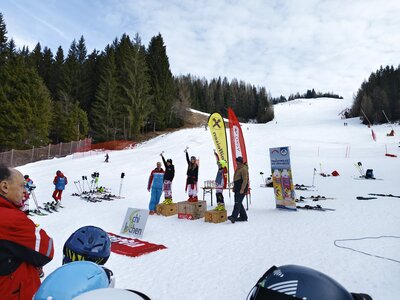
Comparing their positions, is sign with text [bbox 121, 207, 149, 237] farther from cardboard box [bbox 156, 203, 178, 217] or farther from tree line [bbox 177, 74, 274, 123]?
tree line [bbox 177, 74, 274, 123]

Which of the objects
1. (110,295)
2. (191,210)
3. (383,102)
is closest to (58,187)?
(191,210)

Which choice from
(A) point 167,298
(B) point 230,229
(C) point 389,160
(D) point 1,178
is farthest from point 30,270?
(C) point 389,160

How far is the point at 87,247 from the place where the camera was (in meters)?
2.59

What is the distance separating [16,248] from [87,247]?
56cm

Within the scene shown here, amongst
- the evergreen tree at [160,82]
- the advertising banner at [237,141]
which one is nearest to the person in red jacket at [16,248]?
the advertising banner at [237,141]

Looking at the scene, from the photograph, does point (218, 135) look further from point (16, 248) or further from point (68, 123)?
point (68, 123)

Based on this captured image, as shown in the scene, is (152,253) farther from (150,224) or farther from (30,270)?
(30,270)

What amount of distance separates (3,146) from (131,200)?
29795 mm

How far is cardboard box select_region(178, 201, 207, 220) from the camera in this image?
10312 millimetres

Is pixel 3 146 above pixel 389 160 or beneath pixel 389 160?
above

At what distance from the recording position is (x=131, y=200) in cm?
1491

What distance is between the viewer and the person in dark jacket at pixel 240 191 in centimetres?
952

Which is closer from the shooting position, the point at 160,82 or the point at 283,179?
the point at 283,179

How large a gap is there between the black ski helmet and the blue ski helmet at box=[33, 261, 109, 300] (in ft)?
3.09
